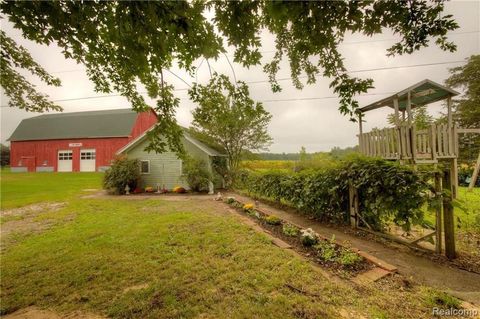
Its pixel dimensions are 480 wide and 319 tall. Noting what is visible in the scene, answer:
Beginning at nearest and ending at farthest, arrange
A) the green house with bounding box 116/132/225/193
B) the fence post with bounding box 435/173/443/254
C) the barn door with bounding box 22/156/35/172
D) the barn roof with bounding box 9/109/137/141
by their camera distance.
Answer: the fence post with bounding box 435/173/443/254, the green house with bounding box 116/132/225/193, the barn roof with bounding box 9/109/137/141, the barn door with bounding box 22/156/35/172

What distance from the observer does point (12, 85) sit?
372 cm

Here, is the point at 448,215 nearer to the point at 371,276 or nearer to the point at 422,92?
the point at 371,276

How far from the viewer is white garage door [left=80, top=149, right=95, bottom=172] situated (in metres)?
26.2

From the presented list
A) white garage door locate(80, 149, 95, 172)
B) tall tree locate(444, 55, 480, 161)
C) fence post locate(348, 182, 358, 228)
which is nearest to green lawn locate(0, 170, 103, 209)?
white garage door locate(80, 149, 95, 172)

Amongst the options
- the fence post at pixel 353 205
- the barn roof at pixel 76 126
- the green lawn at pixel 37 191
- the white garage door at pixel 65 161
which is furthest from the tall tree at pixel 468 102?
the white garage door at pixel 65 161

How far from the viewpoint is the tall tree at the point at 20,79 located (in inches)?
133

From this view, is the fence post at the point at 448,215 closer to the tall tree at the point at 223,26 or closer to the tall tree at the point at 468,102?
the tall tree at the point at 223,26

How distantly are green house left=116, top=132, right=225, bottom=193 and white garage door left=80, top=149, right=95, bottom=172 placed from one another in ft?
47.4

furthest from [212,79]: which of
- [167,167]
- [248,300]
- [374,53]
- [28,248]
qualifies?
[167,167]

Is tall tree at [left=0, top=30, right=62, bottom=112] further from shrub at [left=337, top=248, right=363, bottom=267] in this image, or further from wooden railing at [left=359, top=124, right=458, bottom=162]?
wooden railing at [left=359, top=124, right=458, bottom=162]

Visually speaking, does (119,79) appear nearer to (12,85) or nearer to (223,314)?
(12,85)

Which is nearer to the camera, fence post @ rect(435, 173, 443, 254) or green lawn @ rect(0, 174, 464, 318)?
green lawn @ rect(0, 174, 464, 318)

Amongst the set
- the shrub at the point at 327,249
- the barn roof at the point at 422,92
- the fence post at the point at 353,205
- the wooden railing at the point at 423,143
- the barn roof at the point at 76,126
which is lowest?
the shrub at the point at 327,249

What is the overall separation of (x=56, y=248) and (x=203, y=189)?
980 centimetres
